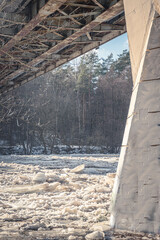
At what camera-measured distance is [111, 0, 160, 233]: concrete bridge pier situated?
354cm

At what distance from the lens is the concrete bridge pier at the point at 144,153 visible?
354cm

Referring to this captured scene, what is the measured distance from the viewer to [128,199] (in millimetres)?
3623

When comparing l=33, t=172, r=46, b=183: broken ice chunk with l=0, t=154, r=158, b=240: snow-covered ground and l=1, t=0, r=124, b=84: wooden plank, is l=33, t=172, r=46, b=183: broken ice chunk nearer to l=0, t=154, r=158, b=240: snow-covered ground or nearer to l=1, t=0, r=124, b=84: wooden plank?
l=0, t=154, r=158, b=240: snow-covered ground

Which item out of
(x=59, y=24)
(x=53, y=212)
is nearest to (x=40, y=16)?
(x=59, y=24)

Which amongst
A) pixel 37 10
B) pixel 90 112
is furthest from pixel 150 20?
pixel 90 112

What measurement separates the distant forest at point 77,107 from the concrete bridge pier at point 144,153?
3275 centimetres

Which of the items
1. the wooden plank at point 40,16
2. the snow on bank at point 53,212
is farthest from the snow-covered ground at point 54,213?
the wooden plank at point 40,16

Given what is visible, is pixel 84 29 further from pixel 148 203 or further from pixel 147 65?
pixel 148 203

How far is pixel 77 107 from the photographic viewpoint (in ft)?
143

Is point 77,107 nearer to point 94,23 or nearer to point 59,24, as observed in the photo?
point 59,24

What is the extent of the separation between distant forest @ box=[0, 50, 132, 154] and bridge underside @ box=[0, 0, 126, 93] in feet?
83.9

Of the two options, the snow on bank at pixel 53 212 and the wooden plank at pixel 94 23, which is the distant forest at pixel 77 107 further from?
the snow on bank at pixel 53 212

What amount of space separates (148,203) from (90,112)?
133ft

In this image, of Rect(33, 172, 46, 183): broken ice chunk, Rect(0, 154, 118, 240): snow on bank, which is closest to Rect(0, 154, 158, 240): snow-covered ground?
Rect(0, 154, 118, 240): snow on bank
